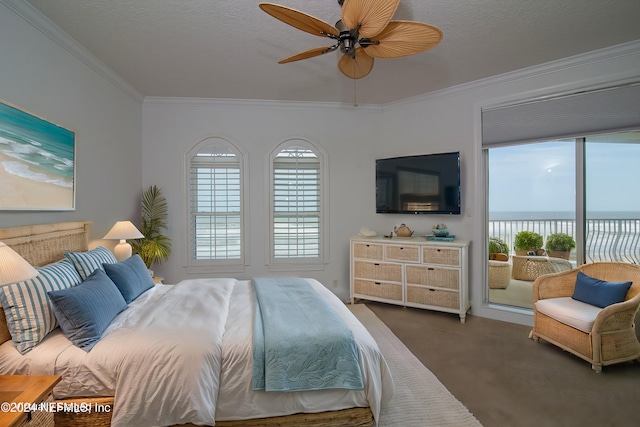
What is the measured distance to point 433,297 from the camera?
396 cm

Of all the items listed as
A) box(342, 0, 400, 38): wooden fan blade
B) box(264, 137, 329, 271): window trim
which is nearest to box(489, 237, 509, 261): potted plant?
box(264, 137, 329, 271): window trim

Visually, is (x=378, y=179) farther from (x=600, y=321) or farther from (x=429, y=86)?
(x=600, y=321)

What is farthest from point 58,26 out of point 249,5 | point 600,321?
point 600,321

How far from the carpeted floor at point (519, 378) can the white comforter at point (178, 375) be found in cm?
89

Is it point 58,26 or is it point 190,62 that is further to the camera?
point 190,62

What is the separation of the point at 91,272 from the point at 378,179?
11.8 feet

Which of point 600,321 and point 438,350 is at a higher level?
point 600,321

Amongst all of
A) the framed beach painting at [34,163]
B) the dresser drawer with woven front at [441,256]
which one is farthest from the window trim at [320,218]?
the framed beach painting at [34,163]

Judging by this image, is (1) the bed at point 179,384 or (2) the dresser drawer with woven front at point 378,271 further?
(2) the dresser drawer with woven front at point 378,271

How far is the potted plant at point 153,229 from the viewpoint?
388 centimetres

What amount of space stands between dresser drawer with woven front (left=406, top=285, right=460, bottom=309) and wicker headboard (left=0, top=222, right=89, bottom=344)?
3.62 meters

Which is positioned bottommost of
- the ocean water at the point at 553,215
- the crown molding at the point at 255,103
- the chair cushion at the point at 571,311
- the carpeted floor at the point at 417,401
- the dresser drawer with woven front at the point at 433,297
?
the carpeted floor at the point at 417,401

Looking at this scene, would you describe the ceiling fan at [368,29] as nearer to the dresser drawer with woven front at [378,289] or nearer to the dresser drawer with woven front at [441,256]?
the dresser drawer with woven front at [441,256]

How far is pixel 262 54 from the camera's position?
3178 mm
